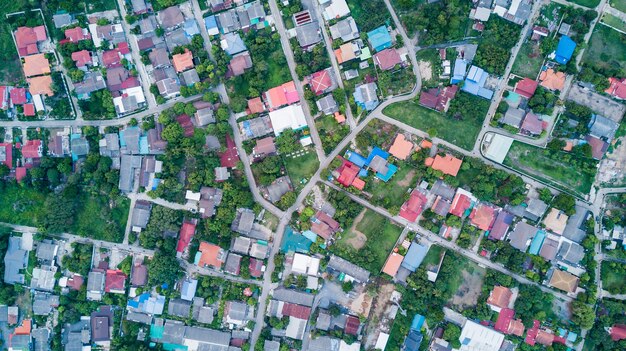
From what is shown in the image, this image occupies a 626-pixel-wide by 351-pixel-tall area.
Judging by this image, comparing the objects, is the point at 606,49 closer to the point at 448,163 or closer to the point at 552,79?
the point at 552,79

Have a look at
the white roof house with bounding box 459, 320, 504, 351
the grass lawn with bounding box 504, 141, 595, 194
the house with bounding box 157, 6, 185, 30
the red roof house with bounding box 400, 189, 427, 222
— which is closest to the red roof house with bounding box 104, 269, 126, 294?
the house with bounding box 157, 6, 185, 30

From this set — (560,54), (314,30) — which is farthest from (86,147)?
(560,54)

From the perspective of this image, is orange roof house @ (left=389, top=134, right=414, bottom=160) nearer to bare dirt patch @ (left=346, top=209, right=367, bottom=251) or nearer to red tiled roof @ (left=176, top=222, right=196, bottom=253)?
bare dirt patch @ (left=346, top=209, right=367, bottom=251)

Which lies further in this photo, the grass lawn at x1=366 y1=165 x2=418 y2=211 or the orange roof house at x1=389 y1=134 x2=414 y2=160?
the grass lawn at x1=366 y1=165 x2=418 y2=211

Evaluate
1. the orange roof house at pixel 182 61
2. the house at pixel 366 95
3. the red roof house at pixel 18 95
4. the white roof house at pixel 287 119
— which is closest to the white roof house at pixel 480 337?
the house at pixel 366 95

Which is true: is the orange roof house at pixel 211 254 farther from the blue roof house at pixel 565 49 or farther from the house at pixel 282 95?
the blue roof house at pixel 565 49

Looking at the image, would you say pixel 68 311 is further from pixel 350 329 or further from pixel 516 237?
pixel 516 237
